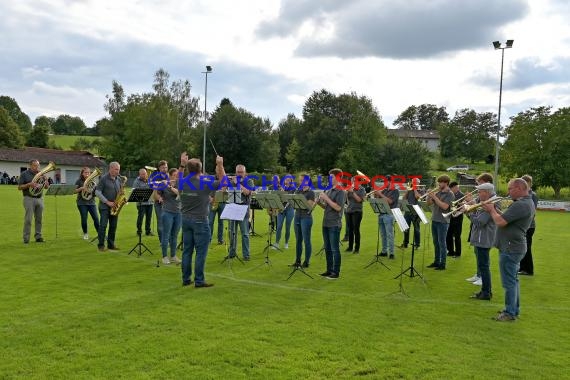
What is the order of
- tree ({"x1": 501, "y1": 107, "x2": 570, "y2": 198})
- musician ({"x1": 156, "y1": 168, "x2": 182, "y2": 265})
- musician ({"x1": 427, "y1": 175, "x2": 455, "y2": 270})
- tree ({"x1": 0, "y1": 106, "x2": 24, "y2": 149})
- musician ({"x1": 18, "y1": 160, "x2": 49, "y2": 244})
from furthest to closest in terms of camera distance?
tree ({"x1": 0, "y1": 106, "x2": 24, "y2": 149}) → tree ({"x1": 501, "y1": 107, "x2": 570, "y2": 198}) → musician ({"x1": 18, "y1": 160, "x2": 49, "y2": 244}) → musician ({"x1": 427, "y1": 175, "x2": 455, "y2": 270}) → musician ({"x1": 156, "y1": 168, "x2": 182, "y2": 265})

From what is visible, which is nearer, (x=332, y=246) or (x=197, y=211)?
(x=197, y=211)

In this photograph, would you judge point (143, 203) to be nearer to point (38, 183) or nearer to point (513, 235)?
point (38, 183)

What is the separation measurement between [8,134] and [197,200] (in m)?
87.1

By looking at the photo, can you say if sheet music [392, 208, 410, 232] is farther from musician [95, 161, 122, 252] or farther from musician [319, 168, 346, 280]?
musician [95, 161, 122, 252]

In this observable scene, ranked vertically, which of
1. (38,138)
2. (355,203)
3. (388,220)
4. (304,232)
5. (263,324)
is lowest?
(263,324)

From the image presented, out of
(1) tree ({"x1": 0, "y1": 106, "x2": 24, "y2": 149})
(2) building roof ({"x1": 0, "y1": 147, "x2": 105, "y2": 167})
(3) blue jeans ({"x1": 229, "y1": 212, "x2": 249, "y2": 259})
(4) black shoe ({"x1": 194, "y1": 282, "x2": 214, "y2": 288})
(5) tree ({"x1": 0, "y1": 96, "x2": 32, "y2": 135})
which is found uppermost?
(5) tree ({"x1": 0, "y1": 96, "x2": 32, "y2": 135})

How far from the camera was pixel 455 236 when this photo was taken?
13445 mm

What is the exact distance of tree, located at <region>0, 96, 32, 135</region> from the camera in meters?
109

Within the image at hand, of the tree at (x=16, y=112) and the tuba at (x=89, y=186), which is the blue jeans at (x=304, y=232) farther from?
the tree at (x=16, y=112)

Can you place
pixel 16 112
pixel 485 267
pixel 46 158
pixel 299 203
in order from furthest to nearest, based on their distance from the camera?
pixel 16 112
pixel 46 158
pixel 299 203
pixel 485 267

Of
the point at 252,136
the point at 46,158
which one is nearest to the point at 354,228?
the point at 252,136

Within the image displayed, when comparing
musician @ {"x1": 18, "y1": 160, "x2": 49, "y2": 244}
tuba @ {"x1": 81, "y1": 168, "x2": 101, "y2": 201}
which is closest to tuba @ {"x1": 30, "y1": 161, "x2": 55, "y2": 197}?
musician @ {"x1": 18, "y1": 160, "x2": 49, "y2": 244}

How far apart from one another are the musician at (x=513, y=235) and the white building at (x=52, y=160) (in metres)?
60.7

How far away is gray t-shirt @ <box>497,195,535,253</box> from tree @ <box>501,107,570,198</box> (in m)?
42.0
